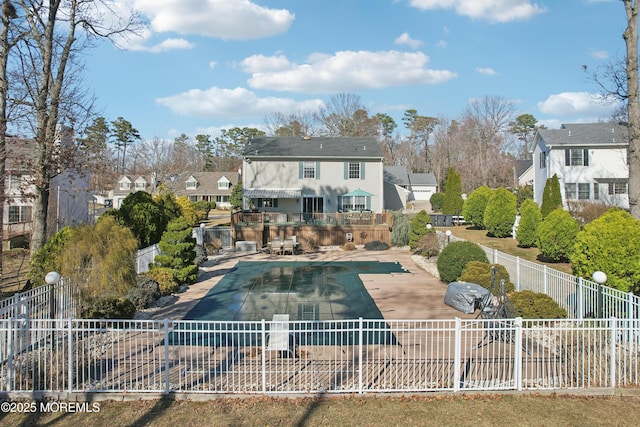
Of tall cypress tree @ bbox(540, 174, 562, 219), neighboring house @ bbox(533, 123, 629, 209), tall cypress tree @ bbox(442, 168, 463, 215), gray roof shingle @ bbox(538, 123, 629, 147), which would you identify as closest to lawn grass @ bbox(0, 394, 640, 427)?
tall cypress tree @ bbox(540, 174, 562, 219)

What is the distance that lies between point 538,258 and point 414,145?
186 ft

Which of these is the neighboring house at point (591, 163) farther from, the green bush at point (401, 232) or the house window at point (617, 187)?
the green bush at point (401, 232)

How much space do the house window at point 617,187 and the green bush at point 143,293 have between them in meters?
28.8

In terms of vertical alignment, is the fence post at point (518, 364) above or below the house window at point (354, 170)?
below

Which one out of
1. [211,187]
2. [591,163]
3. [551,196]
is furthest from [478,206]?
[211,187]

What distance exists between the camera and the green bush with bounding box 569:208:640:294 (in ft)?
30.4

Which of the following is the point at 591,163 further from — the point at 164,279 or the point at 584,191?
the point at 164,279

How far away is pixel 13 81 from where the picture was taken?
1344 cm

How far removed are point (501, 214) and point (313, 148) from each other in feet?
47.3

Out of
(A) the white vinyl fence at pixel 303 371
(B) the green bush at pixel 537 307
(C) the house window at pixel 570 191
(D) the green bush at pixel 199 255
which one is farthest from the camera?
(C) the house window at pixel 570 191

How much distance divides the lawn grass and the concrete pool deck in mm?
4417

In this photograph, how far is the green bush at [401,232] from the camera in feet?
79.8

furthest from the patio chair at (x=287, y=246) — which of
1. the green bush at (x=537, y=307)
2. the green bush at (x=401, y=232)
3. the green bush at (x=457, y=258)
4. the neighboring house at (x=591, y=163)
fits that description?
the neighboring house at (x=591, y=163)

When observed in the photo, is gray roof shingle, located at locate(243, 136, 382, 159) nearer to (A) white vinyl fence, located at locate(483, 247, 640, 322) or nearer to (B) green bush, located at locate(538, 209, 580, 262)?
(B) green bush, located at locate(538, 209, 580, 262)
